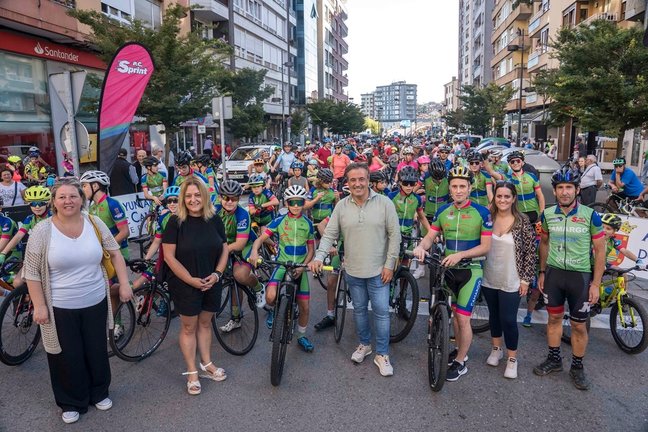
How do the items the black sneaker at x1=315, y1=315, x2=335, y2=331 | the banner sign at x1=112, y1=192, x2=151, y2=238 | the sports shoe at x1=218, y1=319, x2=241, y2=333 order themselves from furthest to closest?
the banner sign at x1=112, y1=192, x2=151, y2=238, the black sneaker at x1=315, y1=315, x2=335, y2=331, the sports shoe at x1=218, y1=319, x2=241, y2=333

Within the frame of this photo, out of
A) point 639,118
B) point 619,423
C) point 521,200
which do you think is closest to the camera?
point 619,423

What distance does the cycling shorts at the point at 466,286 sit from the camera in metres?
4.49

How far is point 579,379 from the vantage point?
14.7ft

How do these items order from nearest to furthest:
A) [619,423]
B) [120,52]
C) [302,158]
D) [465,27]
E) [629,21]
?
[619,423] < [120,52] < [302,158] < [629,21] < [465,27]

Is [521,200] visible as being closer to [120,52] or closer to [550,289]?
[550,289]

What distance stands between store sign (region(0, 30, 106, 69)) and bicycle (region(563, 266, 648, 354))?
1806cm

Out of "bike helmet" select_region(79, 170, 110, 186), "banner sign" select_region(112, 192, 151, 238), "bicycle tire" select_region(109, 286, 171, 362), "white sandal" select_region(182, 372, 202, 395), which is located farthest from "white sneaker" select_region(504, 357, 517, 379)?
"banner sign" select_region(112, 192, 151, 238)

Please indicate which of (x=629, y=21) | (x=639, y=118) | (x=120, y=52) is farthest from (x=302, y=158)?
(x=629, y=21)

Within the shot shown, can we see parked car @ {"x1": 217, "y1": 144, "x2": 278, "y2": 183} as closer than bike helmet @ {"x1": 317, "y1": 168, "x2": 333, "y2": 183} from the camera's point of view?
No

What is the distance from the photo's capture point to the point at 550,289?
4.57m

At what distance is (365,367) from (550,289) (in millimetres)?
1901

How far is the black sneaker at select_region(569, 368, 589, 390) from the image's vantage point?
4430 mm

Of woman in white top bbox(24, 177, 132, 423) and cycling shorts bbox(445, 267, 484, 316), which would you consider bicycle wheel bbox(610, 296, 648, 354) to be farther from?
woman in white top bbox(24, 177, 132, 423)

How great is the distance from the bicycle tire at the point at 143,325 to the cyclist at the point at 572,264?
3.88 metres
